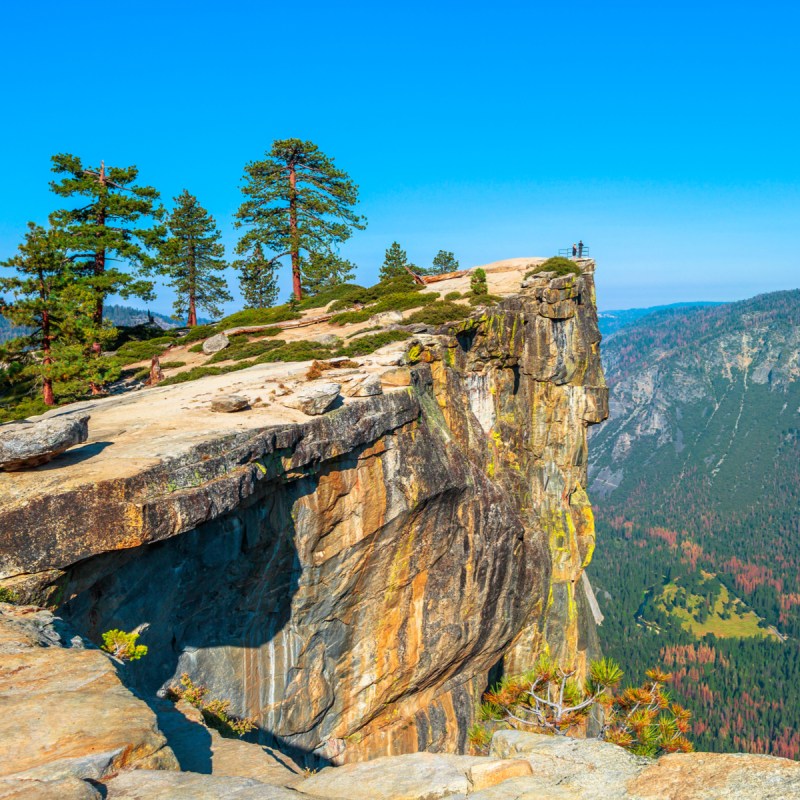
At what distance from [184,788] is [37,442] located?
31.0 ft

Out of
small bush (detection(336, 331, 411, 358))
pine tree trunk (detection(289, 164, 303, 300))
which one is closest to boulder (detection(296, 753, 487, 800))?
small bush (detection(336, 331, 411, 358))

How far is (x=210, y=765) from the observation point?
10.2 meters

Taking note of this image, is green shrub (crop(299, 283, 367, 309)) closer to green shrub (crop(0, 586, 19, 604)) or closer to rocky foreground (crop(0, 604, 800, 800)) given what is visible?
green shrub (crop(0, 586, 19, 604))

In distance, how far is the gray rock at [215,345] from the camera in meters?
37.6

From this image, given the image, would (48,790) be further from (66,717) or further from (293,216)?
(293,216)

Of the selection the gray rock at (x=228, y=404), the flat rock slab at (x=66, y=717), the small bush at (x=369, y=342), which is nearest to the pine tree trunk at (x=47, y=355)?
the gray rock at (x=228, y=404)

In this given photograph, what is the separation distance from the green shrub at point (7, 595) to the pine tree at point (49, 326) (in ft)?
58.3

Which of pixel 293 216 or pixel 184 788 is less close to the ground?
pixel 293 216

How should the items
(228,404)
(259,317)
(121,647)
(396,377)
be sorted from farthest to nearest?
(259,317), (396,377), (228,404), (121,647)

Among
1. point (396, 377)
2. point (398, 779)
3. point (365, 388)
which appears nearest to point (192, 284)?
point (396, 377)

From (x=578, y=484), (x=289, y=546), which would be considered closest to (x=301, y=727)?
(x=289, y=546)

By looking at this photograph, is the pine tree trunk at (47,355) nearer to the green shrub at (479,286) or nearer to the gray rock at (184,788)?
the gray rock at (184,788)

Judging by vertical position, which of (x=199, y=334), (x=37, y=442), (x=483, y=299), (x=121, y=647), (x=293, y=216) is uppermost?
(x=293, y=216)

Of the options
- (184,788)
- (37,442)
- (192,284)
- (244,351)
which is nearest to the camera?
(184,788)
